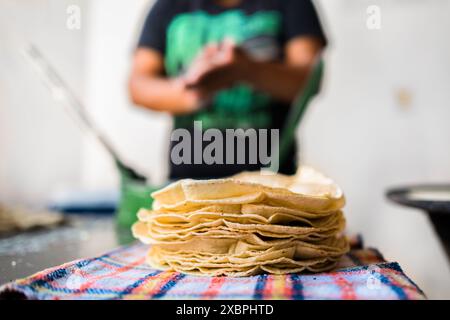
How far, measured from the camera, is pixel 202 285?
42 centimetres

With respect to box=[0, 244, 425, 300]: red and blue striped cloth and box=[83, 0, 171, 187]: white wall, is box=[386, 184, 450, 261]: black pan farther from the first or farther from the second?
box=[83, 0, 171, 187]: white wall

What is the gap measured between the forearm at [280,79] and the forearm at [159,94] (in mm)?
164

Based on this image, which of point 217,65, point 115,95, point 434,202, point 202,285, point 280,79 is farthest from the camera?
point 115,95

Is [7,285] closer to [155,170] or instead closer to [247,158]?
[247,158]

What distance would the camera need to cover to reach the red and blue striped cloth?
38 centimetres

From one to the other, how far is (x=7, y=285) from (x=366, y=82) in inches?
64.2

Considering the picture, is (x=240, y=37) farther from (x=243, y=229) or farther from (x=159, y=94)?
(x=243, y=229)

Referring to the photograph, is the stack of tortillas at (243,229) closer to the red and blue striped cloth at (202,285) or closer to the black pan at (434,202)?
the red and blue striped cloth at (202,285)

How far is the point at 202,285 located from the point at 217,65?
0.54 m

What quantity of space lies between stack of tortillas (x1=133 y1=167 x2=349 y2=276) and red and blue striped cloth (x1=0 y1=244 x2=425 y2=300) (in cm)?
2

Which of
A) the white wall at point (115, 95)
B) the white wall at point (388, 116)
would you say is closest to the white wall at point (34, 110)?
the white wall at point (115, 95)

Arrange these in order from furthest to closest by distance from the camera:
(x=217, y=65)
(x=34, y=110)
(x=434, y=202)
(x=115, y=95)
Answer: (x=115, y=95) → (x=34, y=110) → (x=217, y=65) → (x=434, y=202)

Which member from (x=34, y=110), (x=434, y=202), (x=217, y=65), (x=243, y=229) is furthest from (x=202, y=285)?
(x=34, y=110)
